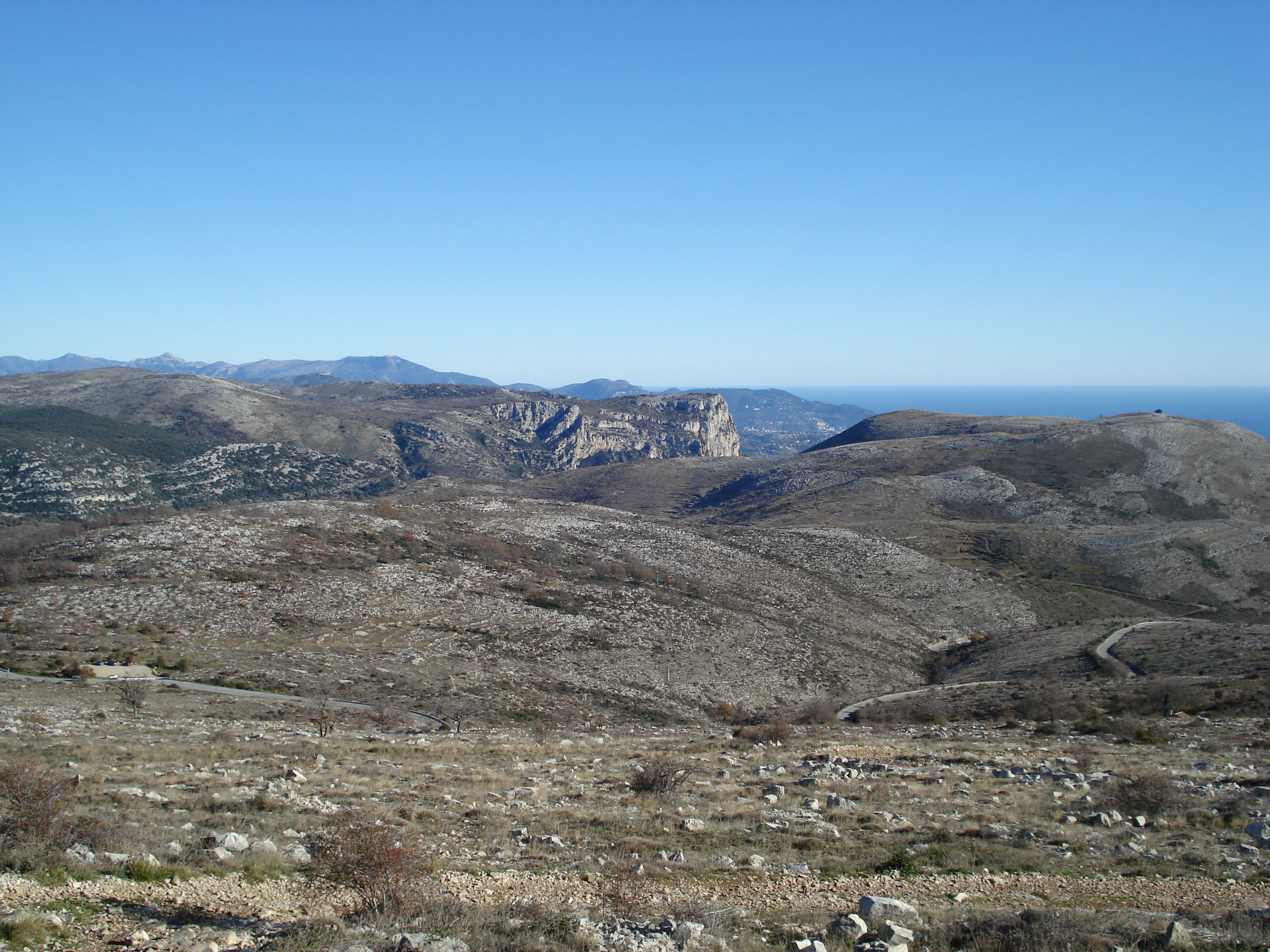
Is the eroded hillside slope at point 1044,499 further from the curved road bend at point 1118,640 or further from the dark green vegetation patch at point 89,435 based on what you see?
the dark green vegetation patch at point 89,435

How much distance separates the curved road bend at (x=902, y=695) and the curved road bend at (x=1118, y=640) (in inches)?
254

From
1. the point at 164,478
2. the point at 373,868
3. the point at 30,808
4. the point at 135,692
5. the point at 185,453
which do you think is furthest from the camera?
the point at 185,453

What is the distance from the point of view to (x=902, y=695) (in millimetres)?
38375

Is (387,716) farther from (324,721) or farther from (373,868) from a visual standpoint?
(373,868)

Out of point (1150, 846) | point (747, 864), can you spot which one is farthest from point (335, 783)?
point (1150, 846)

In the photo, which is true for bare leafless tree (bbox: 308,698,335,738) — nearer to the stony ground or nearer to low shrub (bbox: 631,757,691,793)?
the stony ground

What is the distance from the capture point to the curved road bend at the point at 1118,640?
38.1 meters

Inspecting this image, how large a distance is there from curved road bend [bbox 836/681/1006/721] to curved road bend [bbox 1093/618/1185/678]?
21.2ft

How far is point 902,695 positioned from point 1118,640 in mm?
16332

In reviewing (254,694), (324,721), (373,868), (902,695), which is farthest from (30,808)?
(902,695)

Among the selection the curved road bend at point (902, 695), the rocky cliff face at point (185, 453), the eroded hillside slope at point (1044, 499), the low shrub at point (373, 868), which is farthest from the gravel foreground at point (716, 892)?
the rocky cliff face at point (185, 453)

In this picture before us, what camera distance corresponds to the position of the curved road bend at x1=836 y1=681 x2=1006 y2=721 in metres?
35.5

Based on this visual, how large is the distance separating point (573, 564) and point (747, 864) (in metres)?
43.2

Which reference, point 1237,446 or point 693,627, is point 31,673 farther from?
point 1237,446
